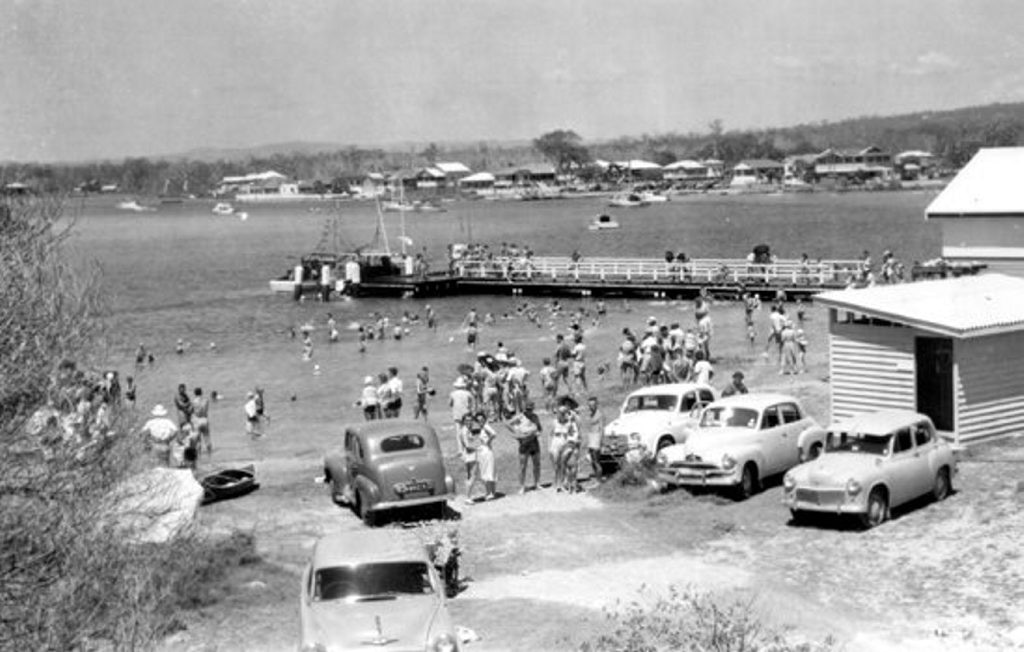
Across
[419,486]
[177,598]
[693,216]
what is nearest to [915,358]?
[419,486]

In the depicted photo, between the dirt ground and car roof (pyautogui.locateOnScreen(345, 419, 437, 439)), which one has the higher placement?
car roof (pyautogui.locateOnScreen(345, 419, 437, 439))

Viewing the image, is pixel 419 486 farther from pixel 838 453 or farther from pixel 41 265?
pixel 41 265

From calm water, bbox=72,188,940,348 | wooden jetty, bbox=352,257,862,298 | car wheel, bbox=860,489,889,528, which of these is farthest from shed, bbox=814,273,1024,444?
wooden jetty, bbox=352,257,862,298

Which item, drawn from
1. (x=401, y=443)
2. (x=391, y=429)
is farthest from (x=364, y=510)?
(x=391, y=429)

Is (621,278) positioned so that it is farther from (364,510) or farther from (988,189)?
(364,510)

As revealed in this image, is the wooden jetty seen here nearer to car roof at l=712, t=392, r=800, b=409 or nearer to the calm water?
the calm water

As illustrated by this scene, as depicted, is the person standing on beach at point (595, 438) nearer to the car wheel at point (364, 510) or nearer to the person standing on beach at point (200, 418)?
the car wheel at point (364, 510)

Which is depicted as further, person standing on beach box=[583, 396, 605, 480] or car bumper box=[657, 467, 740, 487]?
person standing on beach box=[583, 396, 605, 480]
